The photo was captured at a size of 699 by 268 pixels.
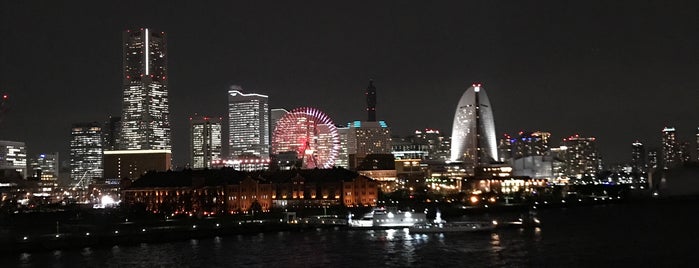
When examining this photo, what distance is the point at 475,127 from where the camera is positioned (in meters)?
188

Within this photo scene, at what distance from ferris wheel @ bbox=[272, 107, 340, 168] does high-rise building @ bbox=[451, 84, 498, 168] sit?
68.2 metres

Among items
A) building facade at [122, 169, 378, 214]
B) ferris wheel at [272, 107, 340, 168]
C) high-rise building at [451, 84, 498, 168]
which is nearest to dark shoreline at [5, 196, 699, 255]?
building facade at [122, 169, 378, 214]

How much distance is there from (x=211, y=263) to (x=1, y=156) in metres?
168

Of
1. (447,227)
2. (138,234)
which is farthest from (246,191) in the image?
(138,234)

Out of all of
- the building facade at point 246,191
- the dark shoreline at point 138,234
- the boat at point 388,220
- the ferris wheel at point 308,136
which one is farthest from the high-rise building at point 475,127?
the dark shoreline at point 138,234

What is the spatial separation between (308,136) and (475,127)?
254 ft

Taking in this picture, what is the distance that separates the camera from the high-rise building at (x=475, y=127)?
187125mm

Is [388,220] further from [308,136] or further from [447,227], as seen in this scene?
[308,136]

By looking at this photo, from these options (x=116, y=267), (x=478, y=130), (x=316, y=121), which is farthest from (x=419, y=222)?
(x=478, y=130)

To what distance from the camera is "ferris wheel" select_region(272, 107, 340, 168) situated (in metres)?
119

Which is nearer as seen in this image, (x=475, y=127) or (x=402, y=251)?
(x=402, y=251)

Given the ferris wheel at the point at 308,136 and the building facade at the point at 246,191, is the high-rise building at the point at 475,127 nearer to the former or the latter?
the ferris wheel at the point at 308,136

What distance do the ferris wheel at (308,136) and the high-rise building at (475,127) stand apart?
224 ft

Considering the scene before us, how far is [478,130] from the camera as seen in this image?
18888 cm
